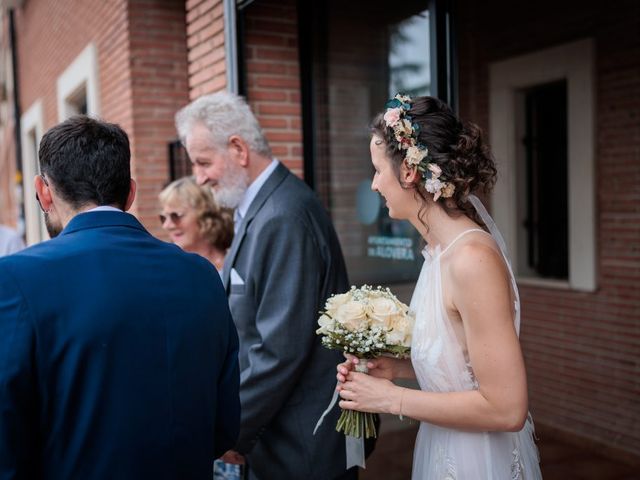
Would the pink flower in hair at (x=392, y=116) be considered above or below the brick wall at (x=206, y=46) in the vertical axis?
below

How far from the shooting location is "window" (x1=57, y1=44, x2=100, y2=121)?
6523mm

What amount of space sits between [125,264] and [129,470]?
50cm

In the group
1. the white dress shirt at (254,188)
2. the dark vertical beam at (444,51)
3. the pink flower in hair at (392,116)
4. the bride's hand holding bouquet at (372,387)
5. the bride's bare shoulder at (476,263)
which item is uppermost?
the dark vertical beam at (444,51)

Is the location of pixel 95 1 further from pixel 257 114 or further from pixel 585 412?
pixel 585 412

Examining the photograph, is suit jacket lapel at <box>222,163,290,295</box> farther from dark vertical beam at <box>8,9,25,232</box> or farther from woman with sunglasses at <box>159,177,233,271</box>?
dark vertical beam at <box>8,9,25,232</box>

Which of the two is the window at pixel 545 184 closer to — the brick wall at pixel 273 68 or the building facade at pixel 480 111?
the building facade at pixel 480 111

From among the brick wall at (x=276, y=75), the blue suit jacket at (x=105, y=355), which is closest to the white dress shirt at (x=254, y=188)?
the blue suit jacket at (x=105, y=355)

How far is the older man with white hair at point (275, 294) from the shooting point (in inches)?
95.8

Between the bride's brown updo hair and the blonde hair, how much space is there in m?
1.86

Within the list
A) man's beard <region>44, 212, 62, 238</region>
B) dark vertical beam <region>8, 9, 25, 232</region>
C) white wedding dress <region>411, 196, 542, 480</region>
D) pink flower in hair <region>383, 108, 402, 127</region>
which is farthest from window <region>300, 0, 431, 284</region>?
dark vertical beam <region>8, 9, 25, 232</region>

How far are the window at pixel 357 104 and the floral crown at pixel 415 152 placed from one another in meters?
2.12

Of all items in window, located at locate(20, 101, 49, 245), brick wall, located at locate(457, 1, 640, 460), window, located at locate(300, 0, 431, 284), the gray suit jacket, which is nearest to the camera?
the gray suit jacket

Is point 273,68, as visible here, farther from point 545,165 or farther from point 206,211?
point 545,165

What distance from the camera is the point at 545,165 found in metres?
6.28
